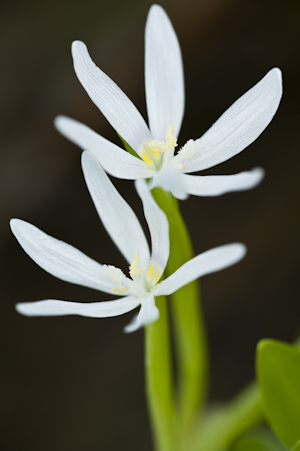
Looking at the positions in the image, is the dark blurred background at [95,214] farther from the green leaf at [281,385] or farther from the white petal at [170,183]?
the white petal at [170,183]

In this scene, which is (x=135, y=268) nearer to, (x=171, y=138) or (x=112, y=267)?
(x=112, y=267)

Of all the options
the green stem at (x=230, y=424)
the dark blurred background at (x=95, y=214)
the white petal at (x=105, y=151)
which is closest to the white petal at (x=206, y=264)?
the white petal at (x=105, y=151)

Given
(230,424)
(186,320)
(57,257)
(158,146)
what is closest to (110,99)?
(158,146)

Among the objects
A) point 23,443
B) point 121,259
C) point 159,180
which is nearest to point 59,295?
point 121,259

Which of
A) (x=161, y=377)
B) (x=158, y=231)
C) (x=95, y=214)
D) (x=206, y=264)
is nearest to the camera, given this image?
(x=206, y=264)

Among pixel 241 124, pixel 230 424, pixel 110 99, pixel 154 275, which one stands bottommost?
pixel 230 424

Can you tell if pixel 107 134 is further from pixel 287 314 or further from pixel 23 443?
pixel 23 443
